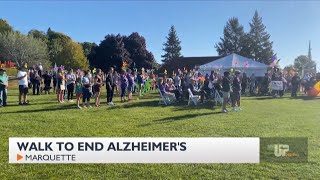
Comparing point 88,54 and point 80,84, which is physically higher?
point 88,54

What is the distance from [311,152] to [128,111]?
24.5 feet

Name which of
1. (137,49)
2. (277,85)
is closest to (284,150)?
(277,85)

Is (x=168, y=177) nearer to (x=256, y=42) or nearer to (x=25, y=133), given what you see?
(x=25, y=133)

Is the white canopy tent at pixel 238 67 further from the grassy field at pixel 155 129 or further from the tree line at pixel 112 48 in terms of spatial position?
the grassy field at pixel 155 129

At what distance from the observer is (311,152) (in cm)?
753

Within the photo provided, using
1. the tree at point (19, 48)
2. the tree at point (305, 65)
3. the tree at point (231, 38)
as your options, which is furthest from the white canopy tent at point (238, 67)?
the tree at point (231, 38)

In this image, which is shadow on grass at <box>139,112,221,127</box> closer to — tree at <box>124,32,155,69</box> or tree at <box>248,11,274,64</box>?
tree at <box>124,32,155,69</box>

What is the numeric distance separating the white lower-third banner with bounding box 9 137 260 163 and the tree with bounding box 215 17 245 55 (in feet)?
232

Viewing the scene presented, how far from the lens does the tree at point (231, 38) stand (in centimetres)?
7600

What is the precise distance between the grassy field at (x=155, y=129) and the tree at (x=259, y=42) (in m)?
58.8

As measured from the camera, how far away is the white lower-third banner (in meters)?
6.75

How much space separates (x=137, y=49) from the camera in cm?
5391

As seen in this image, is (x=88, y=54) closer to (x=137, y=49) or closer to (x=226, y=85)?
(x=137, y=49)

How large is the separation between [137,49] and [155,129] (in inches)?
1773
